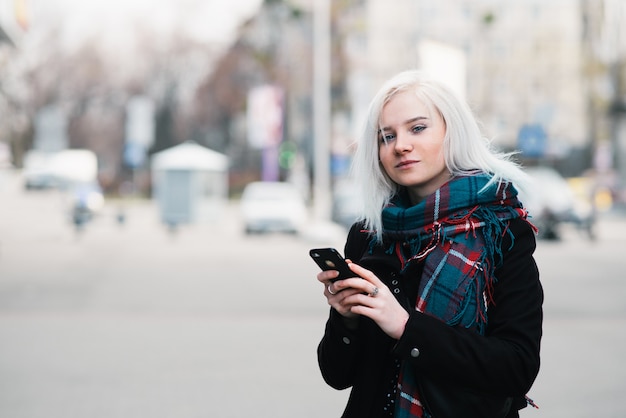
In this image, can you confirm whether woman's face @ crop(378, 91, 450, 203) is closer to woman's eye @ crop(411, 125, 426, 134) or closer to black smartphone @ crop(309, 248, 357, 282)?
woman's eye @ crop(411, 125, 426, 134)

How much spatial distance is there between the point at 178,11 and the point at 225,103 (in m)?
6.95

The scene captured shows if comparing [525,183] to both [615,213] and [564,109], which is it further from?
[564,109]

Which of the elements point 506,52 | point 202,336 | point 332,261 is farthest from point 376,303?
point 506,52

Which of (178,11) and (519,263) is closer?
(519,263)

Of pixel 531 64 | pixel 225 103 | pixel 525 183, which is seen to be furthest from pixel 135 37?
pixel 525 183

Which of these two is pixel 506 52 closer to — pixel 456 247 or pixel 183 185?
pixel 183 185

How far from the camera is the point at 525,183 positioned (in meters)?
2.19

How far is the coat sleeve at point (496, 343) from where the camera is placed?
78.1 inches

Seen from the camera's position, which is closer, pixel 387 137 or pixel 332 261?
pixel 332 261

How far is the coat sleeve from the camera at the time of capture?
198cm

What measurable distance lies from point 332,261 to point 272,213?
960 inches

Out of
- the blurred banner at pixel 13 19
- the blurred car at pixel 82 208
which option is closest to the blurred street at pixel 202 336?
the blurred banner at pixel 13 19

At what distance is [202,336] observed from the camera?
28.1 feet

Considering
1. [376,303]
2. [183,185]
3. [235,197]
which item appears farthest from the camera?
[235,197]
